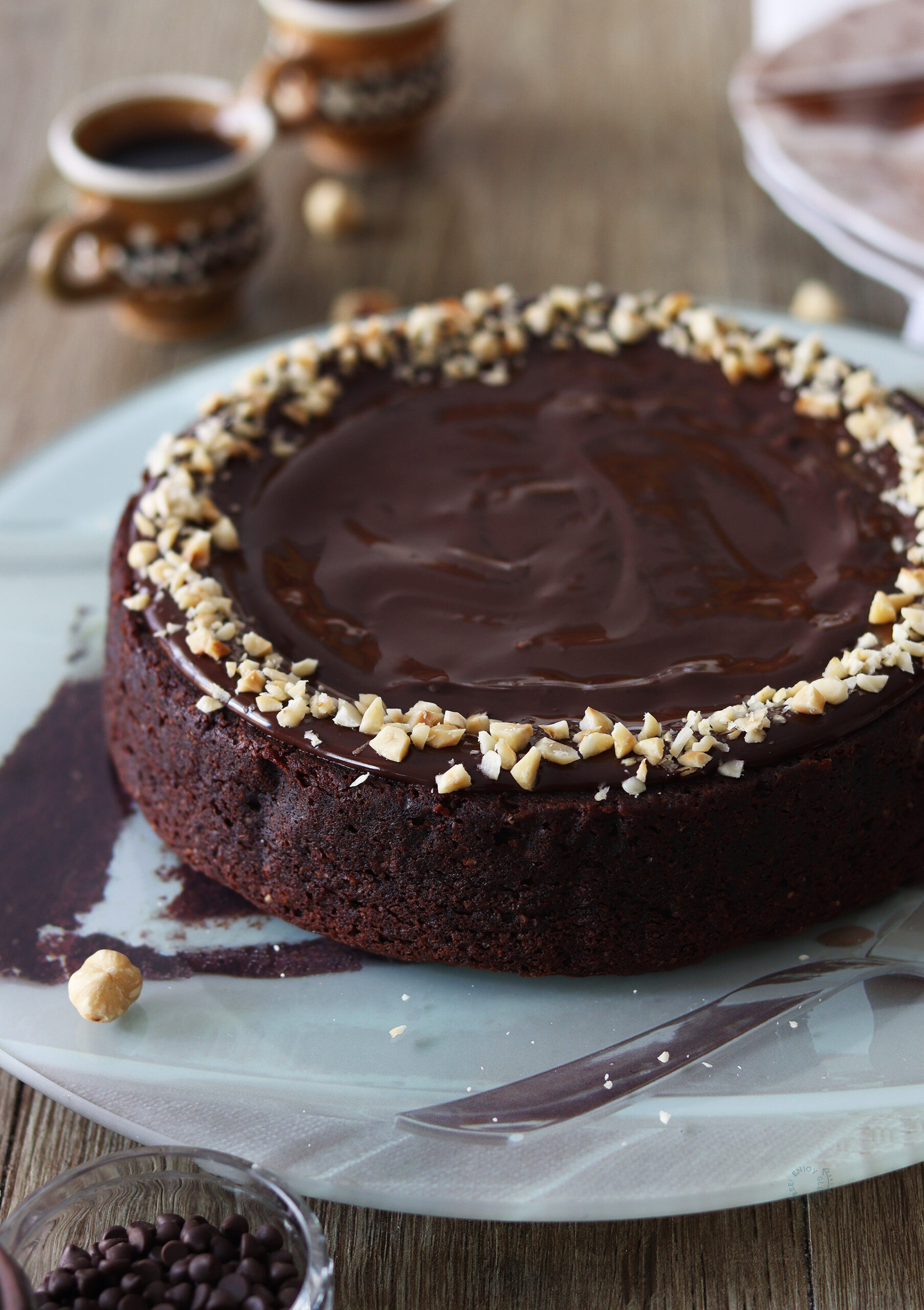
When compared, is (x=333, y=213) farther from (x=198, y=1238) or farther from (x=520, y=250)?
(x=198, y=1238)

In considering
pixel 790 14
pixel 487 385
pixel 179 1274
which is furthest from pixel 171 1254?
pixel 790 14

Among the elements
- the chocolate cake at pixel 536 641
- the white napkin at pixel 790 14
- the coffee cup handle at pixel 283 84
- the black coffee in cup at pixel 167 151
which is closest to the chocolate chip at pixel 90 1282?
the chocolate cake at pixel 536 641

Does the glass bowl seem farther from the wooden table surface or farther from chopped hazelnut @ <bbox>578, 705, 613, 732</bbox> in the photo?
chopped hazelnut @ <bbox>578, 705, 613, 732</bbox>

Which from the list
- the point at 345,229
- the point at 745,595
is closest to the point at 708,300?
the point at 345,229

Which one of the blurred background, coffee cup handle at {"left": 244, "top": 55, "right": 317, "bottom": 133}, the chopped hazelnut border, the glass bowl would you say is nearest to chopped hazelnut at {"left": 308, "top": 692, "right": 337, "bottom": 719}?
the chopped hazelnut border

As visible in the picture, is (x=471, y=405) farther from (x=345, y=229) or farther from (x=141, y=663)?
(x=345, y=229)

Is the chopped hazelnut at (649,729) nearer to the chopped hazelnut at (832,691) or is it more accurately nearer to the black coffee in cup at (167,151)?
the chopped hazelnut at (832,691)
